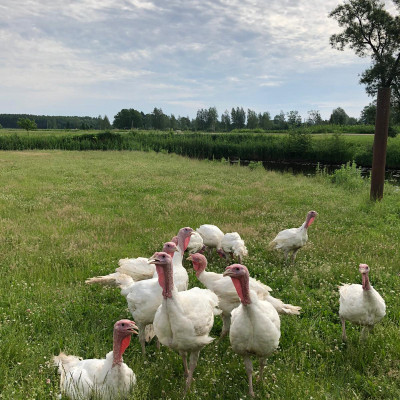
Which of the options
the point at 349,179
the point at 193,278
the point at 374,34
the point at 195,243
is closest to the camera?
the point at 193,278

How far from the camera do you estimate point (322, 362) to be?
4.31m

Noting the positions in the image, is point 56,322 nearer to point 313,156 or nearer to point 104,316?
point 104,316

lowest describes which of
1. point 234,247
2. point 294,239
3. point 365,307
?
point 234,247

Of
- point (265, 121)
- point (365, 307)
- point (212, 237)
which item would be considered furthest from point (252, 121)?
point (365, 307)

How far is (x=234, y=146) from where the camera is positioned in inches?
1654

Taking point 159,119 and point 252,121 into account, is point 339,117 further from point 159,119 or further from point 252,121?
point 159,119

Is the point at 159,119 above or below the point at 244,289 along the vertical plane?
above

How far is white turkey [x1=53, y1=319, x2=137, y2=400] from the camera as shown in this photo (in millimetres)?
3410

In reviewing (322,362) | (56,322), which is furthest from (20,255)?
(322,362)

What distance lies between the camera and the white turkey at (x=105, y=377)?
3410mm

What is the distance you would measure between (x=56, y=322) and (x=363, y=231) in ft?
29.0

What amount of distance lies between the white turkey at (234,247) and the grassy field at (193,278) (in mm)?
359

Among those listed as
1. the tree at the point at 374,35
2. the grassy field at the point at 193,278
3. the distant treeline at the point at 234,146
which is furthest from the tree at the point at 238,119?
the grassy field at the point at 193,278

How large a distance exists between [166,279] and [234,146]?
129 feet
